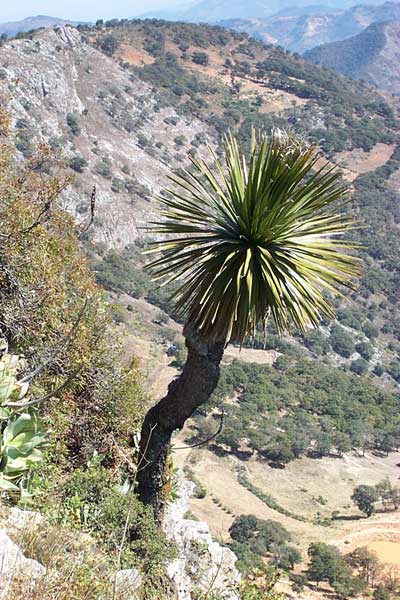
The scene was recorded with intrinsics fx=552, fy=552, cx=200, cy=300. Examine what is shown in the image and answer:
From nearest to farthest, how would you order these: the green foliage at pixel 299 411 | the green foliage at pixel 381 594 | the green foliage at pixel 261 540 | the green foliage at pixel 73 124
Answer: the green foliage at pixel 381 594
the green foliage at pixel 261 540
the green foliage at pixel 299 411
the green foliage at pixel 73 124

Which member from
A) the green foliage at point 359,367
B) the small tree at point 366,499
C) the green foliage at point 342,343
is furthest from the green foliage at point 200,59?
the small tree at point 366,499

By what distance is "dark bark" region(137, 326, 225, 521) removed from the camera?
610 centimetres

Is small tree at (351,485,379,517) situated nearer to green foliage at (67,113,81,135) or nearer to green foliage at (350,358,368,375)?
green foliage at (350,358,368,375)

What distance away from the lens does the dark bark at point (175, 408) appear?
6102mm

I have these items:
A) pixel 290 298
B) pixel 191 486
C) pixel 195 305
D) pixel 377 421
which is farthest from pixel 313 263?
pixel 377 421

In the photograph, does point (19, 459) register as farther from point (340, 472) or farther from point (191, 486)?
point (340, 472)

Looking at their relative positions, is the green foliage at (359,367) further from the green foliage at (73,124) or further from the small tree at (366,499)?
the green foliage at (73,124)

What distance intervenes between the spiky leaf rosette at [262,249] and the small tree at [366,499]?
77.6ft

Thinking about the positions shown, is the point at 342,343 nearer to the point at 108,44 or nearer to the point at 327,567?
the point at 327,567

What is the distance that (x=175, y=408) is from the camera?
638cm

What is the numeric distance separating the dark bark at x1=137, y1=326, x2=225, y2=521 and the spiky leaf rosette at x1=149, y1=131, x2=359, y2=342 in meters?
0.27

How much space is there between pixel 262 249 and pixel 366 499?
2465cm

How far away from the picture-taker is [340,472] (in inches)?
1247

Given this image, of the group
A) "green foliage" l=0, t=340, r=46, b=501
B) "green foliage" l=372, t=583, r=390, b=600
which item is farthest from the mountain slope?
"green foliage" l=0, t=340, r=46, b=501
